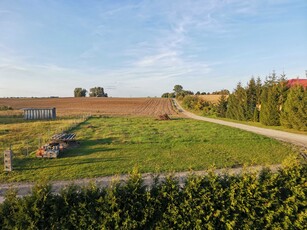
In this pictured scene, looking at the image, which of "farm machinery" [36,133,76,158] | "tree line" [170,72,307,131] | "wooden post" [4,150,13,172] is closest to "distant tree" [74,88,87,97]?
"tree line" [170,72,307,131]

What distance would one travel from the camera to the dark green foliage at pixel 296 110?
2062cm

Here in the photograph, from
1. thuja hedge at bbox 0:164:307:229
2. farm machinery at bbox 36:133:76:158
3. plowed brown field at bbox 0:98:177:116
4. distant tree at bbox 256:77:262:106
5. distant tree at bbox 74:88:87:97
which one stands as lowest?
farm machinery at bbox 36:133:76:158

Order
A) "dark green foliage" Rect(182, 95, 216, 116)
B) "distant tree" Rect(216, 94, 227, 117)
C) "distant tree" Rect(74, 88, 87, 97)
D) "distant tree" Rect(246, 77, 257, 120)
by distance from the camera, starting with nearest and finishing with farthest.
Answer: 1. "distant tree" Rect(246, 77, 257, 120)
2. "distant tree" Rect(216, 94, 227, 117)
3. "dark green foliage" Rect(182, 95, 216, 116)
4. "distant tree" Rect(74, 88, 87, 97)

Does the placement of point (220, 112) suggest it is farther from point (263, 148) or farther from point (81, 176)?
point (81, 176)

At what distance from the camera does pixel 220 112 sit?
39188mm

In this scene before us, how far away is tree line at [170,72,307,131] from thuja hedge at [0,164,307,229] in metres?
20.0

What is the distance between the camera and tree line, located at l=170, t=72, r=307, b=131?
21328 mm

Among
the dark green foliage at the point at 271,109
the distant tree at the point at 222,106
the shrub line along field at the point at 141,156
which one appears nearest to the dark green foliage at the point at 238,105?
the distant tree at the point at 222,106

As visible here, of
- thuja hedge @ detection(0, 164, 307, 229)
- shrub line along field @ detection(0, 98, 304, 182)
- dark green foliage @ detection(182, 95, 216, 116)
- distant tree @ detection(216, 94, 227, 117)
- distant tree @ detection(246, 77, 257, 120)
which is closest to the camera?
thuja hedge @ detection(0, 164, 307, 229)

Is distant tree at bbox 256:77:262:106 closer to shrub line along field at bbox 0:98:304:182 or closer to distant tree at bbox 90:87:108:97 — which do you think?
shrub line along field at bbox 0:98:304:182

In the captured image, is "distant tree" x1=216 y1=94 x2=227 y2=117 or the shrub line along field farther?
"distant tree" x1=216 y1=94 x2=227 y2=117

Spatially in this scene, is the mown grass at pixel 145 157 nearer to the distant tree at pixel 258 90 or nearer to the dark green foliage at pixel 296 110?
the dark green foliage at pixel 296 110

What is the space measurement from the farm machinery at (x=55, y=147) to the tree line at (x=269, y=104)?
20.5 metres

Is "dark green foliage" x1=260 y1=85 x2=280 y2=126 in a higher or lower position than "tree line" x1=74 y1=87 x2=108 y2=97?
lower
